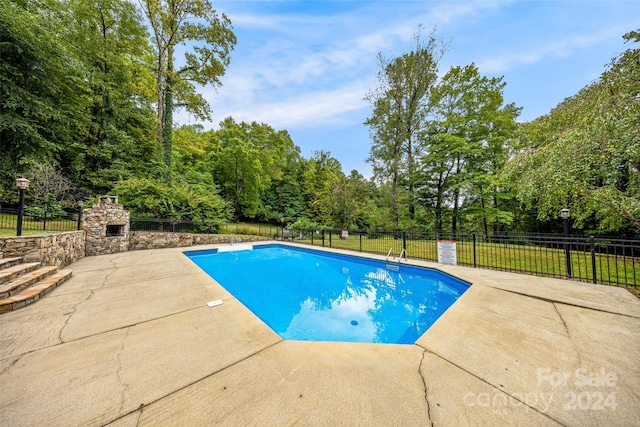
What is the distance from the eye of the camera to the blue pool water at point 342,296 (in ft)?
11.3

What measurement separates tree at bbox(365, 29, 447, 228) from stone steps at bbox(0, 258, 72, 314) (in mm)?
14648

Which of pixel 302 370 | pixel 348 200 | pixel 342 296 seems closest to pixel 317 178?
pixel 348 200

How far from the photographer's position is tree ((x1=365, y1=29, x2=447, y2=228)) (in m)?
13.1

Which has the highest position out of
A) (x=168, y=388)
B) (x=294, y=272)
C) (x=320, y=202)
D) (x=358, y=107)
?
(x=358, y=107)

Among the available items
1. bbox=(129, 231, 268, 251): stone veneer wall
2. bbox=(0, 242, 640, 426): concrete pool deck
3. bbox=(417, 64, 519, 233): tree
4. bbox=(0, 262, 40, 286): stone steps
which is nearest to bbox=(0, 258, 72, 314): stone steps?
bbox=(0, 262, 40, 286): stone steps

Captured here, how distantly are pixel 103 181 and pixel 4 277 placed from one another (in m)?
12.0

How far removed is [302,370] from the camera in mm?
1861

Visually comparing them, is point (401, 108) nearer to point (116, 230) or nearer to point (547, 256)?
point (547, 256)

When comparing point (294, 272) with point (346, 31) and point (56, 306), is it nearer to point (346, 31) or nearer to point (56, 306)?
point (56, 306)

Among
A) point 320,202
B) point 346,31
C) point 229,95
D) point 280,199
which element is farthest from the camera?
point 280,199

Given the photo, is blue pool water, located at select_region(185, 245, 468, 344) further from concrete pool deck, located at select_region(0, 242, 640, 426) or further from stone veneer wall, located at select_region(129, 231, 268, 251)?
stone veneer wall, located at select_region(129, 231, 268, 251)

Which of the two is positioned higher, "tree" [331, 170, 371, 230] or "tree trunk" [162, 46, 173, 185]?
"tree trunk" [162, 46, 173, 185]

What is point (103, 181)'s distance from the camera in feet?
39.5

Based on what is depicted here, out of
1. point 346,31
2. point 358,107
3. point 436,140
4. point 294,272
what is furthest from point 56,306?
point 436,140
